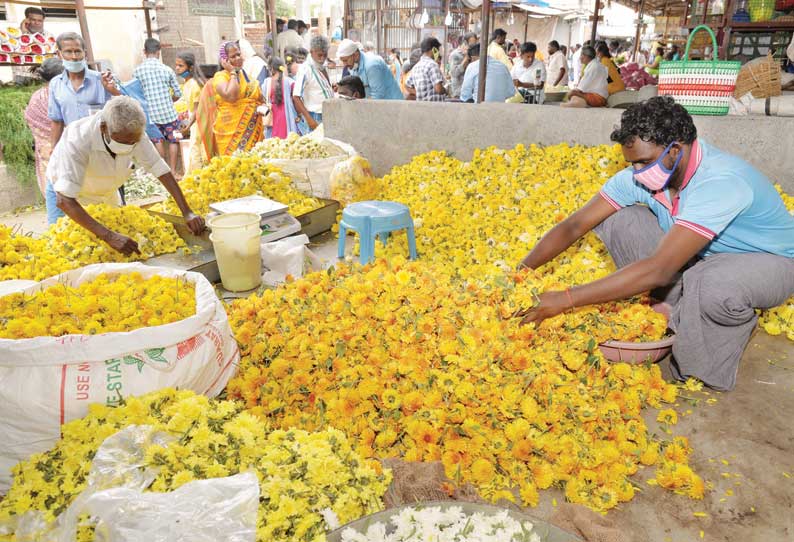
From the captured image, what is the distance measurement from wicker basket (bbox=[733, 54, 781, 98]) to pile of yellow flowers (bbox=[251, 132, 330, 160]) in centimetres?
356

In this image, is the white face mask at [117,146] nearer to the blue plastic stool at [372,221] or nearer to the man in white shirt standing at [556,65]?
the blue plastic stool at [372,221]

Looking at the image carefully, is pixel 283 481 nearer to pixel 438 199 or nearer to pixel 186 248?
pixel 186 248

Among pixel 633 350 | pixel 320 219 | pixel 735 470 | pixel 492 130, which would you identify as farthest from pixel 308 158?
pixel 735 470

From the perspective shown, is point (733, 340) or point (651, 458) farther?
point (733, 340)

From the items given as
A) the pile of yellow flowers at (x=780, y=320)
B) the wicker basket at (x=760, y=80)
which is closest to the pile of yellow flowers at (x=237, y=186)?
the pile of yellow flowers at (x=780, y=320)

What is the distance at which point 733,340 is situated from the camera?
2770mm

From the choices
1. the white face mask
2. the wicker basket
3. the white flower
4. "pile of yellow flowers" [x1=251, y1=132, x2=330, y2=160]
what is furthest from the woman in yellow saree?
Result: the white flower

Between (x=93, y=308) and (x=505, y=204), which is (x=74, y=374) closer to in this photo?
(x=93, y=308)

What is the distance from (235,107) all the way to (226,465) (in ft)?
20.6

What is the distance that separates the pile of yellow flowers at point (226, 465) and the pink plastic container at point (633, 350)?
4.77 feet

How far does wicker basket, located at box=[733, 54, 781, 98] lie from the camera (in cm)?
427

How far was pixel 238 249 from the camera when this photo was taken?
142 inches

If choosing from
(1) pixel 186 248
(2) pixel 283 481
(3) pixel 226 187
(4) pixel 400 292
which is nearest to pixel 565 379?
(4) pixel 400 292

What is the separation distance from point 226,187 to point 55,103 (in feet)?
6.78
